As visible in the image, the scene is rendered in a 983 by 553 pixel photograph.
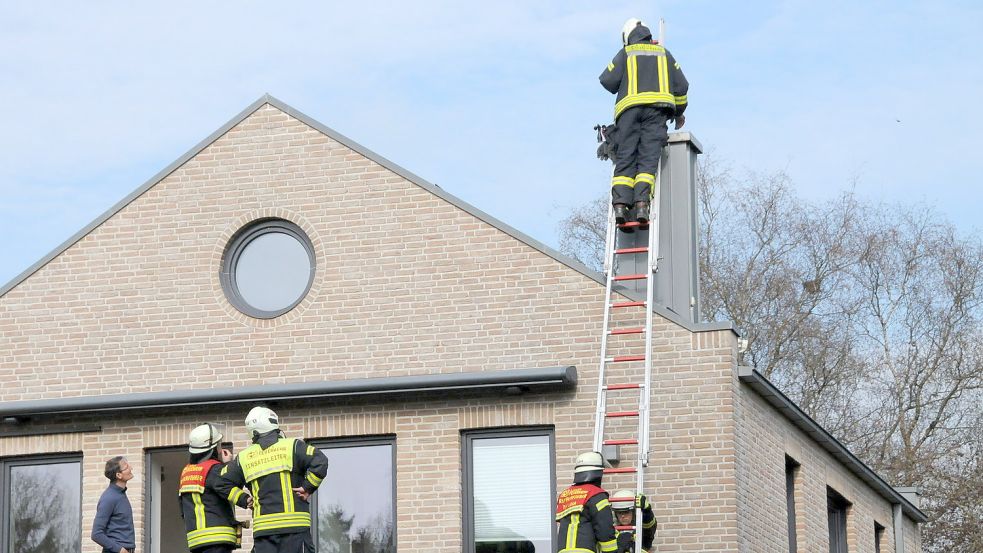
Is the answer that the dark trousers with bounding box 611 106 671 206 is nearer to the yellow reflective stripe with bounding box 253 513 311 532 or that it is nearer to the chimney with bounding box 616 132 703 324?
the chimney with bounding box 616 132 703 324

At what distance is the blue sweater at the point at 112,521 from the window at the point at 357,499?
8.26ft

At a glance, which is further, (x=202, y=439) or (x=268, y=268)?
(x=268, y=268)

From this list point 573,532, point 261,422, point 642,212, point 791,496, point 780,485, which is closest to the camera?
point 261,422

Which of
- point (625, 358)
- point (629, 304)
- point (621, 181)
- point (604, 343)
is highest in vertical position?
point (621, 181)

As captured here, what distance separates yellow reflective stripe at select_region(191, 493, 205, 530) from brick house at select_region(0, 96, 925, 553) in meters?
2.82

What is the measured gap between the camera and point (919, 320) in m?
35.6

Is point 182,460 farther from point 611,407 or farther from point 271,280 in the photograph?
point 611,407

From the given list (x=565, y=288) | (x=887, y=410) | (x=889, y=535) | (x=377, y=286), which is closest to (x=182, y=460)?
(x=377, y=286)

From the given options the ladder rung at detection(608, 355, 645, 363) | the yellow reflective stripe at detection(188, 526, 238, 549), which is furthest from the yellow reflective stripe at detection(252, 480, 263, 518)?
the ladder rung at detection(608, 355, 645, 363)

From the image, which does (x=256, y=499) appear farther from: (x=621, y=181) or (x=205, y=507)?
(x=621, y=181)

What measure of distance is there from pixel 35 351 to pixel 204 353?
182 centimetres

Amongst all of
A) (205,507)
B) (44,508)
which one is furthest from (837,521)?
(205,507)

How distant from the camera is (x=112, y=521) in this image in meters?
13.2

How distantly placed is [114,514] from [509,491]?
12.1 feet
